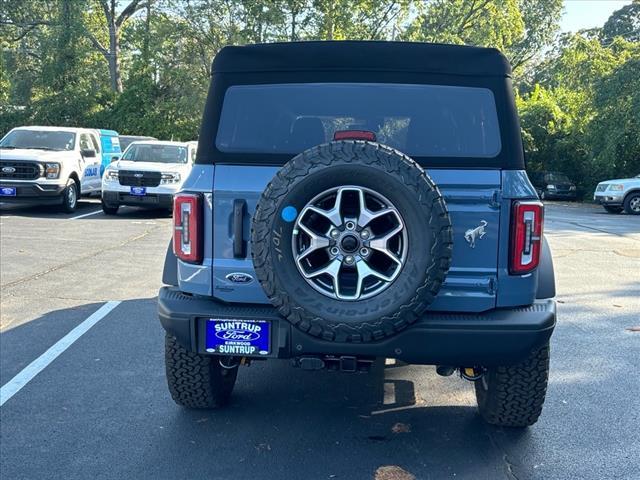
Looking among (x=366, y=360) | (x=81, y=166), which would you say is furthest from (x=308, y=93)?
(x=81, y=166)

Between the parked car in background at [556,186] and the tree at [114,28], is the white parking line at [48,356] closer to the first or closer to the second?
the parked car in background at [556,186]

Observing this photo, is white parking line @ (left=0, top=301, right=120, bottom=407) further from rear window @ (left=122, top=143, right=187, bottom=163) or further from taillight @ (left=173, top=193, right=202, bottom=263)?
rear window @ (left=122, top=143, right=187, bottom=163)

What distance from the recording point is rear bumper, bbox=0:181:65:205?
571 inches

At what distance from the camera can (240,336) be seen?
3.50 metres

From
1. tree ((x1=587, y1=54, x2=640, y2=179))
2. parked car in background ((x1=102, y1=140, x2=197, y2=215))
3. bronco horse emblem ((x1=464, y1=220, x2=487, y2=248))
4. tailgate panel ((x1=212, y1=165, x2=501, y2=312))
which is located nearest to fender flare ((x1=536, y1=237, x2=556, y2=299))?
tailgate panel ((x1=212, y1=165, x2=501, y2=312))

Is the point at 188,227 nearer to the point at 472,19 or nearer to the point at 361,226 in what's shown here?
the point at 361,226

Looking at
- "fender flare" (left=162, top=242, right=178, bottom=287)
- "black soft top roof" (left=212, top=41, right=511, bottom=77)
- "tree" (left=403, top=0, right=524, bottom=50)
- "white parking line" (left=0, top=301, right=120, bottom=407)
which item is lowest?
"white parking line" (left=0, top=301, right=120, bottom=407)

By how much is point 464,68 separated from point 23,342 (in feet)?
13.5

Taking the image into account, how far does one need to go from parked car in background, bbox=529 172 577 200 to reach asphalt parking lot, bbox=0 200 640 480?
77.2ft

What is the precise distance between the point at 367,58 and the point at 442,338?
154cm

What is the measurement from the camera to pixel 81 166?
52.5 ft

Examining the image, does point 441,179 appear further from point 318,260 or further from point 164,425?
point 164,425

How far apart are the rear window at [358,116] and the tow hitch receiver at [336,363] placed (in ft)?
3.62

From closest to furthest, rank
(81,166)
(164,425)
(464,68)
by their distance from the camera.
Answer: (464,68)
(164,425)
(81,166)
